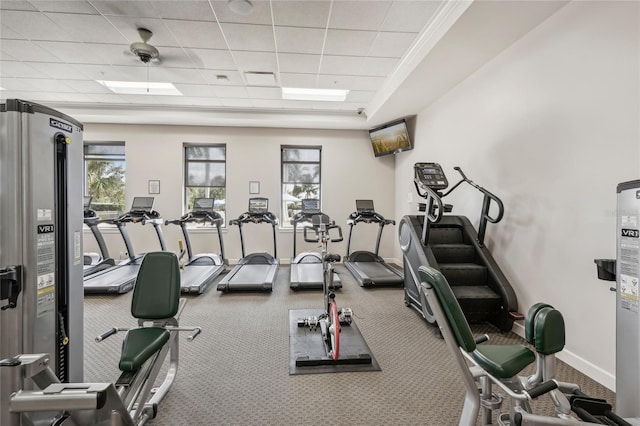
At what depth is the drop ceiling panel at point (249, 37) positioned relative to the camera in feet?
10.9

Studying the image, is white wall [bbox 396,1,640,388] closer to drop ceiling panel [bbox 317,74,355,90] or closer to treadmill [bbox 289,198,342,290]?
drop ceiling panel [bbox 317,74,355,90]

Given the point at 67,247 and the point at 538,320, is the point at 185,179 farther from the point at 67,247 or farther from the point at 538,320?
the point at 538,320

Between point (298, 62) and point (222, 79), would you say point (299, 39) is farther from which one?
point (222, 79)

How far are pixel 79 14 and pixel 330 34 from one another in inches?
110

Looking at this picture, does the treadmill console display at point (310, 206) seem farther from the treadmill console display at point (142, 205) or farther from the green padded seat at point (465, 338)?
the green padded seat at point (465, 338)

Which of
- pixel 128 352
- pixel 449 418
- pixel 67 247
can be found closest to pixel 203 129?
→ pixel 67 247

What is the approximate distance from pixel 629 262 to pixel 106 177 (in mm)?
8598

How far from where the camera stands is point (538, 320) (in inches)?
57.1

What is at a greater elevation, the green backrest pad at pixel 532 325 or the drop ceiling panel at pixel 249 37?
the drop ceiling panel at pixel 249 37

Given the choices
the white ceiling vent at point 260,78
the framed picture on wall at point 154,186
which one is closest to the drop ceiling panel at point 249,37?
the white ceiling vent at point 260,78

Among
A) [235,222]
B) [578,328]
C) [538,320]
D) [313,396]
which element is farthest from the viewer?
[235,222]

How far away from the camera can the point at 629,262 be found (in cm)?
158

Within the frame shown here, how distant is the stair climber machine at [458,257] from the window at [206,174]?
4.67m

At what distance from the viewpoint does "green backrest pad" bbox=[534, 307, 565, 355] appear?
1.42 metres
